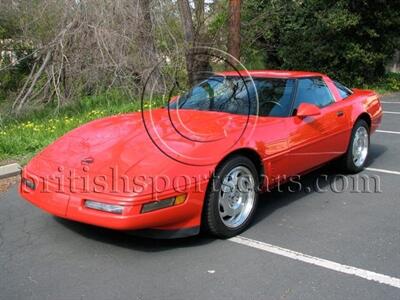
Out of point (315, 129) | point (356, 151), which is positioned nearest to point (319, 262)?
point (315, 129)

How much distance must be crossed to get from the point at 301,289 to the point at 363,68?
1417 centimetres

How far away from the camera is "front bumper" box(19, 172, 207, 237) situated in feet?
11.0

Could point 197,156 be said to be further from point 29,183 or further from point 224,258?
point 29,183

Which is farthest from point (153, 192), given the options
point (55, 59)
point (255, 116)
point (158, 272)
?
point (55, 59)

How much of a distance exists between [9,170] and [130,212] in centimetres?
314

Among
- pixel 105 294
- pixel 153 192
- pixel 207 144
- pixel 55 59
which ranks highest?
pixel 55 59

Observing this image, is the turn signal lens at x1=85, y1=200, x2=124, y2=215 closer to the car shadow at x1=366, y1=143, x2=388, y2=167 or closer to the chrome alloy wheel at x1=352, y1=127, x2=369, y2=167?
the chrome alloy wheel at x1=352, y1=127, x2=369, y2=167

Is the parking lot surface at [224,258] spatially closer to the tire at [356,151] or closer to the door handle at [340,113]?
the tire at [356,151]

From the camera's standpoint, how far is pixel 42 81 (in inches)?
448

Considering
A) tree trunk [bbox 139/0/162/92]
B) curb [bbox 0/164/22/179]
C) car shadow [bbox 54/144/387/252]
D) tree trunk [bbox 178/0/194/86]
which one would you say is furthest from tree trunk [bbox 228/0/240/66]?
curb [bbox 0/164/22/179]

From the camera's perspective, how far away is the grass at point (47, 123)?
269 inches

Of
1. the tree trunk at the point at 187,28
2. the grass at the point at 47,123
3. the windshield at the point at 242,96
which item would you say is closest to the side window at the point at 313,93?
the windshield at the point at 242,96

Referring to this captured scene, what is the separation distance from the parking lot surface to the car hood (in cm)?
60

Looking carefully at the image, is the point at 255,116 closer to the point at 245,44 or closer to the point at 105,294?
the point at 105,294
